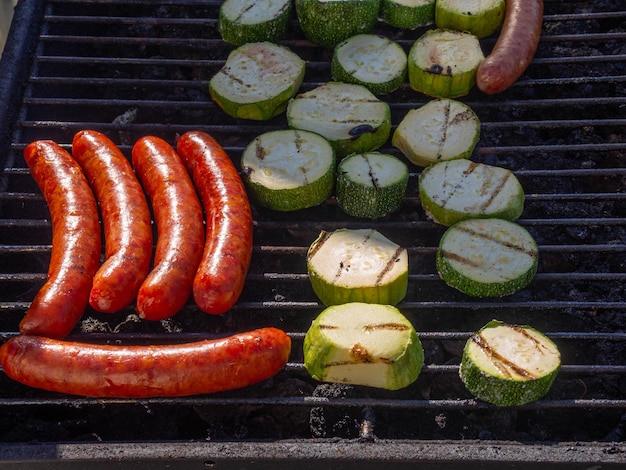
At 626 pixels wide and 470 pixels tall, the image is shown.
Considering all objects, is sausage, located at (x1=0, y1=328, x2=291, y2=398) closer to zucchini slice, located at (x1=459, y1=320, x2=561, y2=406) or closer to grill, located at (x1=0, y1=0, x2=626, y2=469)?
grill, located at (x1=0, y1=0, x2=626, y2=469)

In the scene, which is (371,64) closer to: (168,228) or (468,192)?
(468,192)

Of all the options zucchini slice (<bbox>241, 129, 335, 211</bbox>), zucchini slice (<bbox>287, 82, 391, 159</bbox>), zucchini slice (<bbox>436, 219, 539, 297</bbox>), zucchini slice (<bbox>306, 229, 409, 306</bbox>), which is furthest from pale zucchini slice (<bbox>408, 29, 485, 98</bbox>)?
zucchini slice (<bbox>306, 229, 409, 306</bbox>)

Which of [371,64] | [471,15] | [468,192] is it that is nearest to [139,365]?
[468,192]

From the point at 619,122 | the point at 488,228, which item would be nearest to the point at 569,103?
the point at 619,122

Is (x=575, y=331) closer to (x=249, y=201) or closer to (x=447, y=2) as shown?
(x=249, y=201)

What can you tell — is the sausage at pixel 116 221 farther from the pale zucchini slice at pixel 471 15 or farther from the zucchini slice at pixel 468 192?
the pale zucchini slice at pixel 471 15

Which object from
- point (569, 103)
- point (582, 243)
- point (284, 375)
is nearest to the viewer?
point (284, 375)
